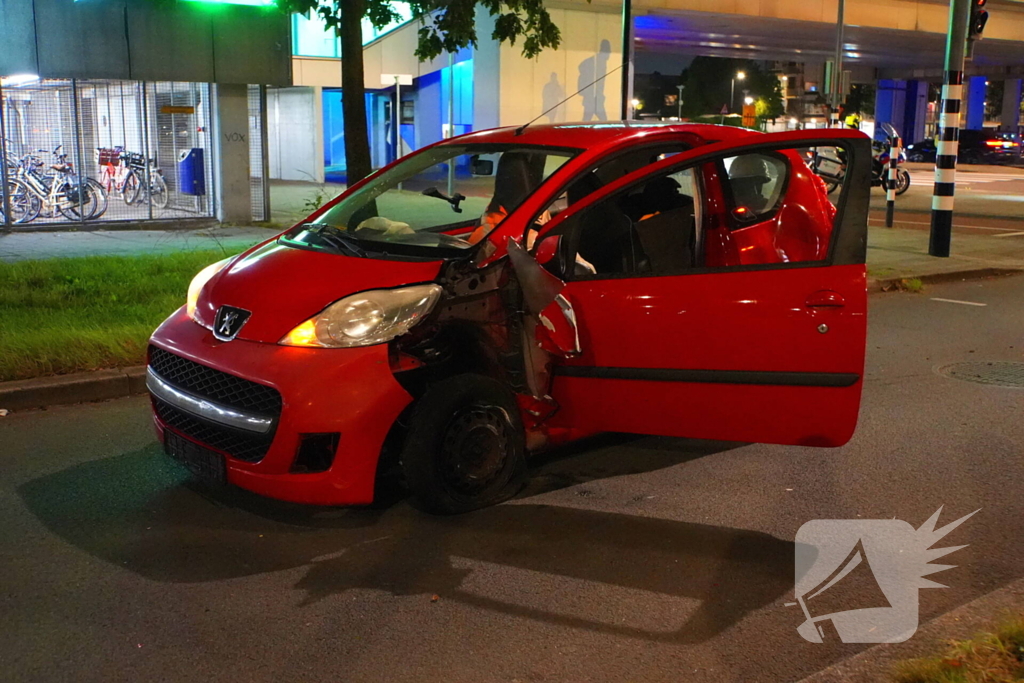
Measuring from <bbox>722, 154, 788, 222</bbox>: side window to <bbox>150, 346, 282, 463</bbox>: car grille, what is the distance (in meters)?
2.75

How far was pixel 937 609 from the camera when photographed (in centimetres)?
377

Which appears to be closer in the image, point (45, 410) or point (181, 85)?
point (45, 410)

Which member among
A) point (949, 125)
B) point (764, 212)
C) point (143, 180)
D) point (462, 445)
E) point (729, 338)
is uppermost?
point (949, 125)

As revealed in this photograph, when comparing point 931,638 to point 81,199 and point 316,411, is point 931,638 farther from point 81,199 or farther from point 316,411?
point 81,199

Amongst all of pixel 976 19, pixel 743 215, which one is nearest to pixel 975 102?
pixel 976 19

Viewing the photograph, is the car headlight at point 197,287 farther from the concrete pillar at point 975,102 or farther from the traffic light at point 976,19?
the concrete pillar at point 975,102

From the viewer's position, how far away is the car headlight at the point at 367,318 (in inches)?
167

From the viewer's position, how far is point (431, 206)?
646 centimetres

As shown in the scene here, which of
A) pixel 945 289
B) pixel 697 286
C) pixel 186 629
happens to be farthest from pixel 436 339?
pixel 945 289

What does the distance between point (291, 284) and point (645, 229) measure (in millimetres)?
1874

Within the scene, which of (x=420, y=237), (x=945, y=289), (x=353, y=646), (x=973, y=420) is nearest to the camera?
(x=353, y=646)

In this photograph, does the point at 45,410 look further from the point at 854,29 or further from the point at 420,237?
the point at 854,29

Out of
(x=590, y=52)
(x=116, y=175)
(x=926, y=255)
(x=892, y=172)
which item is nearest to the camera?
(x=926, y=255)

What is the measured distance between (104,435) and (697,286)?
3433mm
